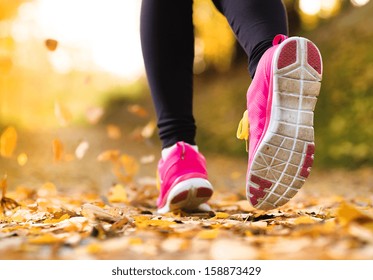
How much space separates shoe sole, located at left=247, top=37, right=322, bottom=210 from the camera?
110 centimetres

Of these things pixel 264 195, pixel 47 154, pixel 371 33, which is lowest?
pixel 47 154

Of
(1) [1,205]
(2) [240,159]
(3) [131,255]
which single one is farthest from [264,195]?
(2) [240,159]

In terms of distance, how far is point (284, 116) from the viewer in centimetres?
110

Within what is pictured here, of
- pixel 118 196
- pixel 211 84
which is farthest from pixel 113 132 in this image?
pixel 118 196

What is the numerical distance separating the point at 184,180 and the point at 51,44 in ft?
2.91

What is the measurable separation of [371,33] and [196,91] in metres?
3.11

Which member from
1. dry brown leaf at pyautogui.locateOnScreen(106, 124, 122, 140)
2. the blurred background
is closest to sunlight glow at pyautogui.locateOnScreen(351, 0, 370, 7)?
the blurred background

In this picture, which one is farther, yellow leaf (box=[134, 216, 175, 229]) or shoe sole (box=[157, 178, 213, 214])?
shoe sole (box=[157, 178, 213, 214])

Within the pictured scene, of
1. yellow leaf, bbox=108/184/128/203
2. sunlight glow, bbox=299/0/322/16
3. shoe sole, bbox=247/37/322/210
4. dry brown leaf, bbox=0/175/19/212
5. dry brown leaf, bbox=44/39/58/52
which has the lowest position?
yellow leaf, bbox=108/184/128/203

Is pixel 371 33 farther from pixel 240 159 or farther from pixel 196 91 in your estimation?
pixel 196 91

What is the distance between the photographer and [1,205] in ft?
5.22

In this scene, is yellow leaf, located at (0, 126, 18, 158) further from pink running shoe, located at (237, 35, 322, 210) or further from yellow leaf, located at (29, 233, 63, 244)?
pink running shoe, located at (237, 35, 322, 210)

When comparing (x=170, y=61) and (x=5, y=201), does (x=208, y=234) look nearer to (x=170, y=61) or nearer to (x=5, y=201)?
(x=170, y=61)

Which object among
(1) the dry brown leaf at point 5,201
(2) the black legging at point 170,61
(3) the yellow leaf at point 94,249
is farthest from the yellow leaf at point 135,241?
(1) the dry brown leaf at point 5,201
